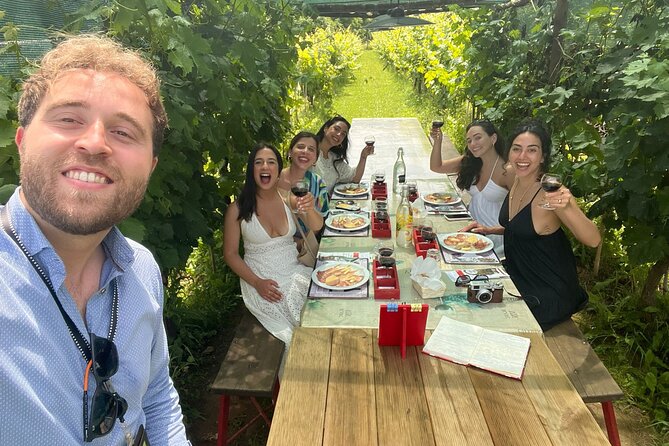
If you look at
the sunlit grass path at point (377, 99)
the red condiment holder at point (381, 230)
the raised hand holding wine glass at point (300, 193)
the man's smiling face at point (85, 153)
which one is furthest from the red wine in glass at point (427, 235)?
the sunlit grass path at point (377, 99)

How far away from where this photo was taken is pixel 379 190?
3930mm

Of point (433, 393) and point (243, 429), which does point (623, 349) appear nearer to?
point (433, 393)

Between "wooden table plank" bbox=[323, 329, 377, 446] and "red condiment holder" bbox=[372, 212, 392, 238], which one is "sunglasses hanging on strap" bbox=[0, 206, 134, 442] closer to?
"wooden table plank" bbox=[323, 329, 377, 446]

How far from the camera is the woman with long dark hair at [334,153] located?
429 centimetres

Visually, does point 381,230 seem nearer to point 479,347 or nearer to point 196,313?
point 479,347

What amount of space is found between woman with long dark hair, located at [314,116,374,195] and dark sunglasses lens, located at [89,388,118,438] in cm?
330

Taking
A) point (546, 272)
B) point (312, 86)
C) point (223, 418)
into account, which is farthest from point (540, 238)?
point (312, 86)

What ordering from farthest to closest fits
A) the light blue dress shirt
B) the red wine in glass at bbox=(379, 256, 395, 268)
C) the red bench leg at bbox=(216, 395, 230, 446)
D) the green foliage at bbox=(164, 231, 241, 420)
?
1. the green foliage at bbox=(164, 231, 241, 420)
2. the red wine in glass at bbox=(379, 256, 395, 268)
3. the red bench leg at bbox=(216, 395, 230, 446)
4. the light blue dress shirt

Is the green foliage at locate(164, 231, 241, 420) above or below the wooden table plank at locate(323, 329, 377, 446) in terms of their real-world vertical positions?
below

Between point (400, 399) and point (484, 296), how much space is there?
2.54 ft

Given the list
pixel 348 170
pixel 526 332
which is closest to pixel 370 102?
pixel 348 170

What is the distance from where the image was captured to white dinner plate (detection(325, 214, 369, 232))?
3107mm

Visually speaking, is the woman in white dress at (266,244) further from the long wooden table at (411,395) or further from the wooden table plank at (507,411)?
the wooden table plank at (507,411)

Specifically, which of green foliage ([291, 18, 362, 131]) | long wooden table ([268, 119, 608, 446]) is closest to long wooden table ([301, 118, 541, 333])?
long wooden table ([268, 119, 608, 446])
